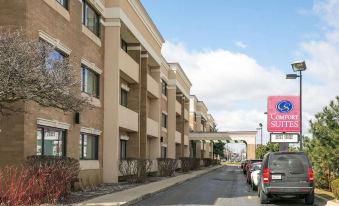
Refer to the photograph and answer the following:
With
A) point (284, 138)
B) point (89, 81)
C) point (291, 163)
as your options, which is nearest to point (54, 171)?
point (291, 163)

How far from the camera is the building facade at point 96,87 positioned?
19.5 meters

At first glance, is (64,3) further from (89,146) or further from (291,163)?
(291,163)

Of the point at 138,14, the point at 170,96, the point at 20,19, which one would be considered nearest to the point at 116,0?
the point at 138,14

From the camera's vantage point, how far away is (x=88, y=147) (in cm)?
2867

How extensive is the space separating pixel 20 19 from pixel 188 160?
40.3m

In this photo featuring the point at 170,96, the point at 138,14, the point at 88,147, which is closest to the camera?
the point at 88,147

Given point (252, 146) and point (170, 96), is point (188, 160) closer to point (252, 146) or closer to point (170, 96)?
point (170, 96)

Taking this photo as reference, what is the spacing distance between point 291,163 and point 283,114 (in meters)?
14.5

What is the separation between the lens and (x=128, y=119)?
34.9 meters

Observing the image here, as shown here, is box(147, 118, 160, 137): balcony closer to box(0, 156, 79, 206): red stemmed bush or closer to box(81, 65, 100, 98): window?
box(81, 65, 100, 98): window

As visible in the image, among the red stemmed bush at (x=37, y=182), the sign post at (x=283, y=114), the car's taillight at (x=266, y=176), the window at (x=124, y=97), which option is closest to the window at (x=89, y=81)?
the window at (x=124, y=97)

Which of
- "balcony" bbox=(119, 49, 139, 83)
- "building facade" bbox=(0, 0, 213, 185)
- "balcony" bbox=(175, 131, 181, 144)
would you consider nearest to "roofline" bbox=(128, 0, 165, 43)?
"building facade" bbox=(0, 0, 213, 185)

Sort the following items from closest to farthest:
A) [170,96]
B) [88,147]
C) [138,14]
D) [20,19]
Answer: [20,19] < [88,147] < [138,14] < [170,96]

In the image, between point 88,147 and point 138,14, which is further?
point 138,14
